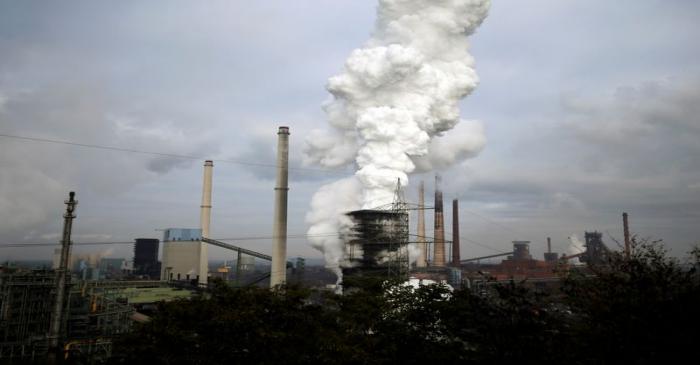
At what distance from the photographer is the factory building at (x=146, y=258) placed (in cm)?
8206

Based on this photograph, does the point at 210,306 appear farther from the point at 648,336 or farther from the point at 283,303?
the point at 648,336

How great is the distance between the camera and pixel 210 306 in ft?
53.1

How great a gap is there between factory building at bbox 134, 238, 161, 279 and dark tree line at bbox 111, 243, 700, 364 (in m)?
71.3

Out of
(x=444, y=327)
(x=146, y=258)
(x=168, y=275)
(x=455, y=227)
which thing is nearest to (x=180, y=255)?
(x=168, y=275)

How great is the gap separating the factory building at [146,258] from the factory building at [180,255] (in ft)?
77.1

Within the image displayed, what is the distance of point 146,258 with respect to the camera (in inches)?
3268

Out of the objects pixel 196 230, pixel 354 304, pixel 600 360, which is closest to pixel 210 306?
pixel 354 304

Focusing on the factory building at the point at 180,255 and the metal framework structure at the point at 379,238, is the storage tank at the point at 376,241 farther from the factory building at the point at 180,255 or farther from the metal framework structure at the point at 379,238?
the factory building at the point at 180,255

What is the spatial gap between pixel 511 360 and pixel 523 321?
1.20m

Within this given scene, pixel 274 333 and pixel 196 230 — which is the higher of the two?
pixel 196 230

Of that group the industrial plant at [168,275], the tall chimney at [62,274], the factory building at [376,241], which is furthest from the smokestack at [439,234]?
the tall chimney at [62,274]

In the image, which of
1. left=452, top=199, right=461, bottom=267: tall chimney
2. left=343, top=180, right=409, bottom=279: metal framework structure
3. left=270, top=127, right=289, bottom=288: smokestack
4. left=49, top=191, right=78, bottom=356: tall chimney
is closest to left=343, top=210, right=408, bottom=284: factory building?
left=343, top=180, right=409, bottom=279: metal framework structure

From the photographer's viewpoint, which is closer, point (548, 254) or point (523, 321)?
point (523, 321)

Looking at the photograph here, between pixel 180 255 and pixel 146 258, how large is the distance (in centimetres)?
2720
